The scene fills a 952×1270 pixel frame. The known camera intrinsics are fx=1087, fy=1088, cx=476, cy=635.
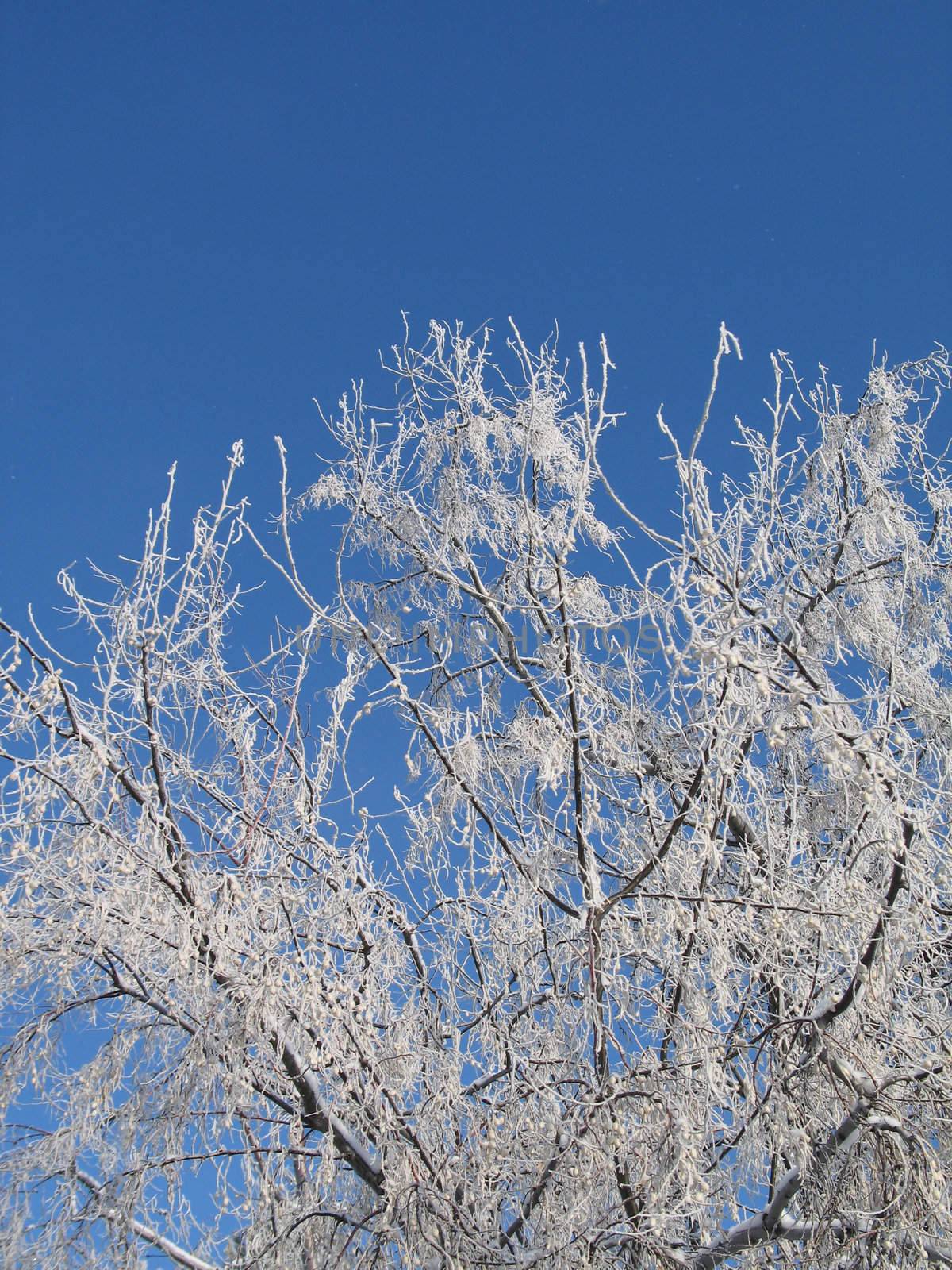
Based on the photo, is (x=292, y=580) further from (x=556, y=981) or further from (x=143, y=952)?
(x=556, y=981)

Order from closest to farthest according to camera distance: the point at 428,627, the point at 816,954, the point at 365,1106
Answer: the point at 816,954 < the point at 365,1106 < the point at 428,627

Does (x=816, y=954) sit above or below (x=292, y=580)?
below

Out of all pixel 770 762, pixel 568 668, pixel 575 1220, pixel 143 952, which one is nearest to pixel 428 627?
pixel 770 762

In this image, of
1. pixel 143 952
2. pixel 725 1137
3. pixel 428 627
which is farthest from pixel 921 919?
pixel 428 627

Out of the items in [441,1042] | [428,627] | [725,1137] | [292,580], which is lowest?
[725,1137]

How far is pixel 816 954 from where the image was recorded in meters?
3.02

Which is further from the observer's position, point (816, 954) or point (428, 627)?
point (428, 627)

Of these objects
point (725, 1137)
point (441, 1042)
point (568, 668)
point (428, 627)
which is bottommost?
point (725, 1137)

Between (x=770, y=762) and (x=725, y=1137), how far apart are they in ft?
7.40

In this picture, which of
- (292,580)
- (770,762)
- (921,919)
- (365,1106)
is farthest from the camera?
(770,762)

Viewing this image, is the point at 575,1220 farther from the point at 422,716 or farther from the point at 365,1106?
the point at 422,716

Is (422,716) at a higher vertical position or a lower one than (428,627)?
lower

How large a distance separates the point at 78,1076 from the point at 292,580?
1680mm

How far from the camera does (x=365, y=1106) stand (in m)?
3.22
